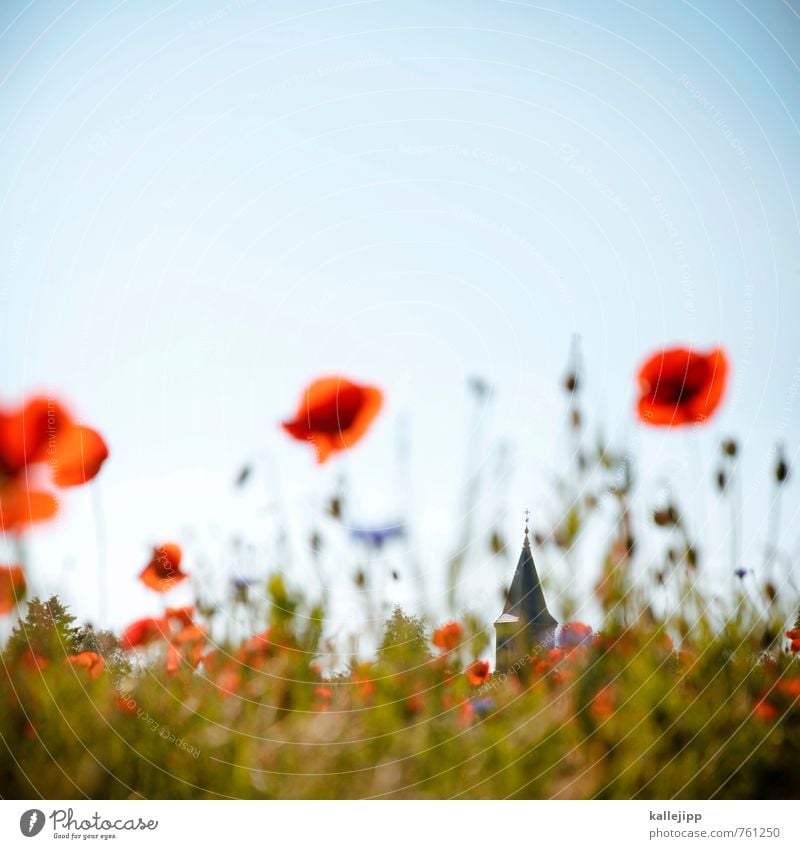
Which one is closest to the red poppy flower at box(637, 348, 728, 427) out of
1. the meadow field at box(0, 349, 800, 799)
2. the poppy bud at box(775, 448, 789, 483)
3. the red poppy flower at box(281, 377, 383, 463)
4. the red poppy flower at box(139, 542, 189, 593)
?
the meadow field at box(0, 349, 800, 799)

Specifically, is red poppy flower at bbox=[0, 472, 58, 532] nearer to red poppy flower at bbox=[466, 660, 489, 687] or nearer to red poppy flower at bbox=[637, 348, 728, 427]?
red poppy flower at bbox=[466, 660, 489, 687]

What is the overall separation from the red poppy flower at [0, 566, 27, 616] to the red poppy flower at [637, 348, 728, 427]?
0.90 meters

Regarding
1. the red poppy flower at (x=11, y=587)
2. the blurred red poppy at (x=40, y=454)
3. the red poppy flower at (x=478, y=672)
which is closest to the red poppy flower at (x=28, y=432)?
the blurred red poppy at (x=40, y=454)

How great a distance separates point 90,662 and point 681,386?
0.87 metres

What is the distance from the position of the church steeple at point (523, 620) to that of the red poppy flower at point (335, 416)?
290mm

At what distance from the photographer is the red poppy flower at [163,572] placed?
1178mm

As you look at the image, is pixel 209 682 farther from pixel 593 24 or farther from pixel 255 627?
pixel 593 24

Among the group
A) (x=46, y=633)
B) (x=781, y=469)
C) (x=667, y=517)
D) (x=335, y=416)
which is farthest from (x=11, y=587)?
(x=781, y=469)

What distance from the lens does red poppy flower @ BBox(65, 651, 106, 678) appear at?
41.8 inches

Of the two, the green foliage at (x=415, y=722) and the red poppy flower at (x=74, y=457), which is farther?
the red poppy flower at (x=74, y=457)

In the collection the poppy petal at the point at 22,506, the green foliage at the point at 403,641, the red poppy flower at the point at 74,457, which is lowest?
the green foliage at the point at 403,641

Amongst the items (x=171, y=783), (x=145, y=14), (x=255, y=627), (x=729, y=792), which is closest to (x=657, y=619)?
(x=729, y=792)

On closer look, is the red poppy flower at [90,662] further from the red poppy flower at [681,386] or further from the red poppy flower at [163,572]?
the red poppy flower at [681,386]
